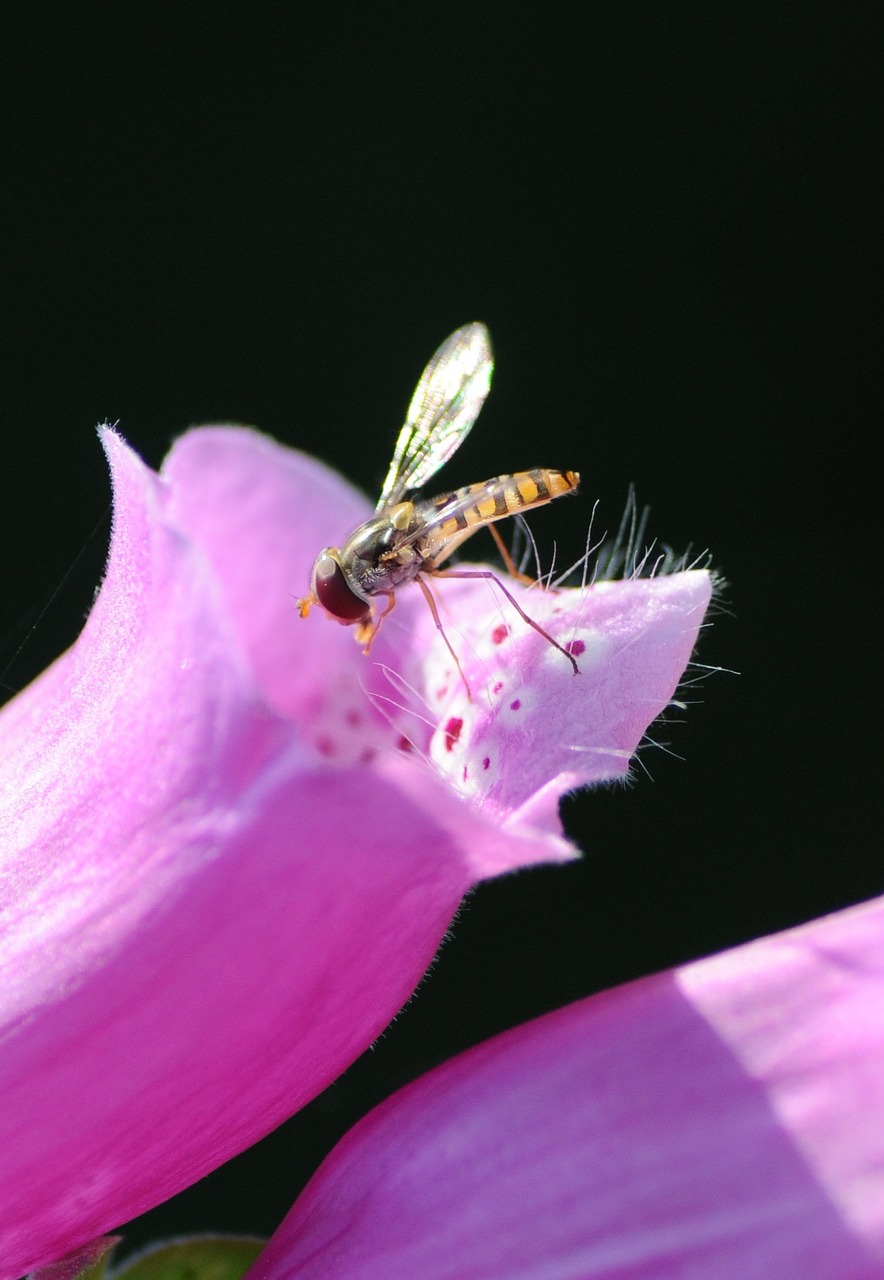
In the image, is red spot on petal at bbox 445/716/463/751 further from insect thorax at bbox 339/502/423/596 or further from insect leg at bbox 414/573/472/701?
insect thorax at bbox 339/502/423/596

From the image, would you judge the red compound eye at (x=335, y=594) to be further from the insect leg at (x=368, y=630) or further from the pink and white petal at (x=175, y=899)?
the pink and white petal at (x=175, y=899)

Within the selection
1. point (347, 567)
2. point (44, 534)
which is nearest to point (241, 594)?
point (347, 567)

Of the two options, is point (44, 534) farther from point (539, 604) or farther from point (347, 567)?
point (539, 604)

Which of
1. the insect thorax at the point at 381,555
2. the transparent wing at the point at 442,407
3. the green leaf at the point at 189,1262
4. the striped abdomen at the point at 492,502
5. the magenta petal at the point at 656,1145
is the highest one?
the transparent wing at the point at 442,407

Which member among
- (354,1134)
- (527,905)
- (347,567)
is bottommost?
(527,905)

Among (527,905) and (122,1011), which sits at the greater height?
(122,1011)

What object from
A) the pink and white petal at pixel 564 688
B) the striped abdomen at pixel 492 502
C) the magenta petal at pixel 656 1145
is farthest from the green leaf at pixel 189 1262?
the striped abdomen at pixel 492 502
